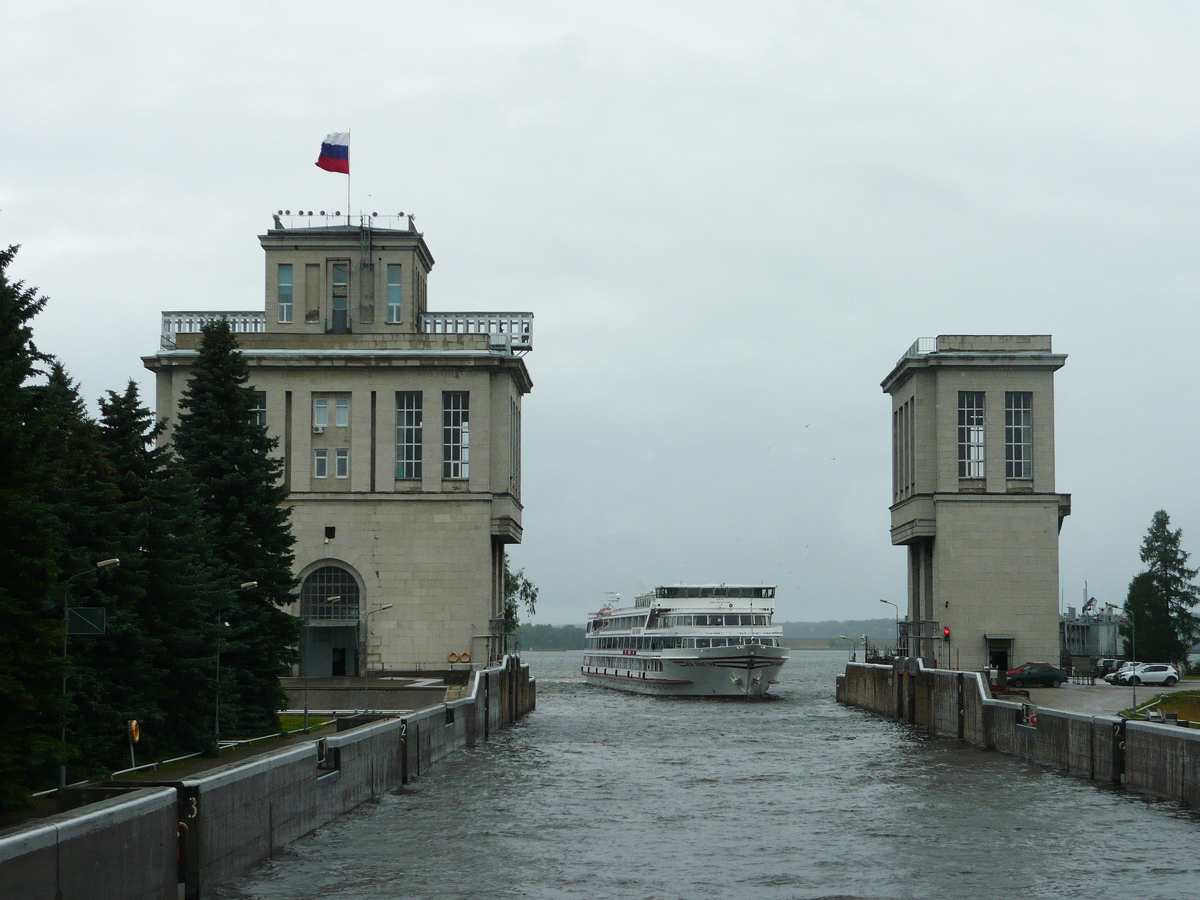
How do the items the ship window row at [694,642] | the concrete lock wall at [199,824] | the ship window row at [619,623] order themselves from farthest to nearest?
the ship window row at [619,623] → the ship window row at [694,642] → the concrete lock wall at [199,824]


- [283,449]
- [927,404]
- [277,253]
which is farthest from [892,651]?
→ [277,253]

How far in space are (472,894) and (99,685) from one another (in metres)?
12.0

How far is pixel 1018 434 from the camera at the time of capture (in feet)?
269

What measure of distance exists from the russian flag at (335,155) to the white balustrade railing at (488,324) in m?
10.3

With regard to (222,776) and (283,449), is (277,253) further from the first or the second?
(222,776)

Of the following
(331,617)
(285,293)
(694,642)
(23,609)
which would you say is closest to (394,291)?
(285,293)

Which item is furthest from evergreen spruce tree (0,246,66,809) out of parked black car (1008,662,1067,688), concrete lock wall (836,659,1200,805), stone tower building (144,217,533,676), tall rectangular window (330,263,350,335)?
tall rectangular window (330,263,350,335)

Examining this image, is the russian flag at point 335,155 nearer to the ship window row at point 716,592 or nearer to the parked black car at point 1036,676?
the ship window row at point 716,592

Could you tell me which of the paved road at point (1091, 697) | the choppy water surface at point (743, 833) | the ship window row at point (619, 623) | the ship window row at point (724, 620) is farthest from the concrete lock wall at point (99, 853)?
the ship window row at point (619, 623)

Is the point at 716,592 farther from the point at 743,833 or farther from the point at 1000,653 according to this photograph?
the point at 743,833

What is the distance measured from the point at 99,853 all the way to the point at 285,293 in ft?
225

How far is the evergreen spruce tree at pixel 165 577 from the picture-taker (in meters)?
38.6

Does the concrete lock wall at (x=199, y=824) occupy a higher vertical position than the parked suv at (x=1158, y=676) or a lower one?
higher

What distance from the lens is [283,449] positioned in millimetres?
82000
